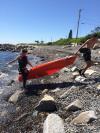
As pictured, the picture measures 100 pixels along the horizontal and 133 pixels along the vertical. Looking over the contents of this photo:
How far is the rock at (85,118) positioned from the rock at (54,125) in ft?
1.41

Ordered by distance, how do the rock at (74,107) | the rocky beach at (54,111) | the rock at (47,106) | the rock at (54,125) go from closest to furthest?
the rock at (54,125) < the rocky beach at (54,111) < the rock at (74,107) < the rock at (47,106)

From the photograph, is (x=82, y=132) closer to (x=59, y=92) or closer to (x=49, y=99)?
(x=49, y=99)

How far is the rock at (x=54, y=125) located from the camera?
8.25 metres

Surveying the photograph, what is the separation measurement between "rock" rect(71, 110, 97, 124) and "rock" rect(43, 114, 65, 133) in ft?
1.41

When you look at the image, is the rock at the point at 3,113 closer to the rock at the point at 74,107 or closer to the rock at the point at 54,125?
the rock at the point at 74,107

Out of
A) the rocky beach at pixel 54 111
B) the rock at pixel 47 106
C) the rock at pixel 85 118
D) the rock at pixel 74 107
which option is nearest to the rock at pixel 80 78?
the rocky beach at pixel 54 111

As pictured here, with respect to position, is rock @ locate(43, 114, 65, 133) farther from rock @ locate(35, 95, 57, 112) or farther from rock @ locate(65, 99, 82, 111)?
rock @ locate(35, 95, 57, 112)

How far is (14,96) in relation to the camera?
13.8m

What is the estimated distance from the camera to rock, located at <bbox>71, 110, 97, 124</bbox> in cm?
875

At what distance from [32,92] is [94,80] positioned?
2998 mm

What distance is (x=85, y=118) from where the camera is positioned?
8.86 metres

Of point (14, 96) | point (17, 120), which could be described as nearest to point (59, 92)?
point (14, 96)

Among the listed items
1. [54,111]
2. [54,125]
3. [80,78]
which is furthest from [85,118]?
[80,78]

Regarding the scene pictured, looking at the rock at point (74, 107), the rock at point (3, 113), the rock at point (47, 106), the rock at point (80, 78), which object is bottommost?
the rock at point (3, 113)
